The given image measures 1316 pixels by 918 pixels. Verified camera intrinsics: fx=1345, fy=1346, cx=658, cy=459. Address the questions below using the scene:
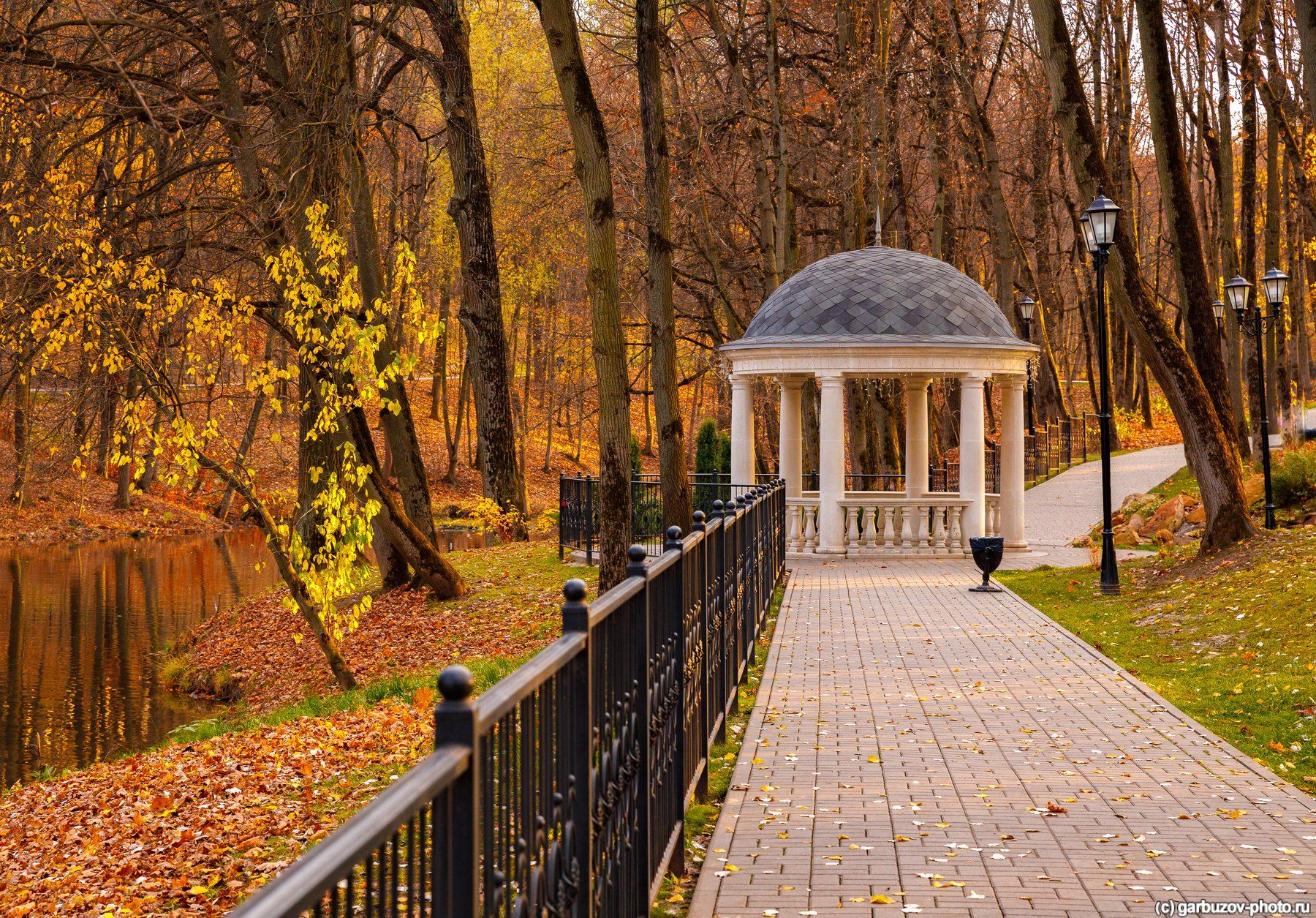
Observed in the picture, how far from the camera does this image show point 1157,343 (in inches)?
655

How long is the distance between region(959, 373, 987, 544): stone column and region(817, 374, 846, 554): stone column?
208cm

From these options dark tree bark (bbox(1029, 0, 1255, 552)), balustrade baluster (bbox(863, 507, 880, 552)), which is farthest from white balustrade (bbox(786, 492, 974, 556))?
dark tree bark (bbox(1029, 0, 1255, 552))

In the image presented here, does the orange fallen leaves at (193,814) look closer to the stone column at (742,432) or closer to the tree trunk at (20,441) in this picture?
the tree trunk at (20,441)

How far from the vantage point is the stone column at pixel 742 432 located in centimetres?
2425

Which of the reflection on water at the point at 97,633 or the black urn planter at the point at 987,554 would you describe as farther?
the black urn planter at the point at 987,554

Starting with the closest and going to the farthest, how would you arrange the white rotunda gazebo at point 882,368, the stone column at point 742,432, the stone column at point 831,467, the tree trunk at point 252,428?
the tree trunk at point 252,428, the white rotunda gazebo at point 882,368, the stone column at point 831,467, the stone column at point 742,432

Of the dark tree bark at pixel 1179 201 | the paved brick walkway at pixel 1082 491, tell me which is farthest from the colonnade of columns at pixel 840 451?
the dark tree bark at pixel 1179 201

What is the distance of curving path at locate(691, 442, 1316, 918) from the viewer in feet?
18.1

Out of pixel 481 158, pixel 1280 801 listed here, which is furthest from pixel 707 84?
pixel 1280 801

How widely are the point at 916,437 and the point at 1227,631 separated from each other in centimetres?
1368

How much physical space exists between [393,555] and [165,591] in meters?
6.74

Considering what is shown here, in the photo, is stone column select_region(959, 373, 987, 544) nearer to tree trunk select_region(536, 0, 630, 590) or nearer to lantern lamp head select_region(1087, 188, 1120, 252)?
lantern lamp head select_region(1087, 188, 1120, 252)

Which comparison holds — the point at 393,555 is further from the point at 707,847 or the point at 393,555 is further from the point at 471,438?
the point at 471,438

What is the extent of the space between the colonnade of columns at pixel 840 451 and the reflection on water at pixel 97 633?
9694 mm
